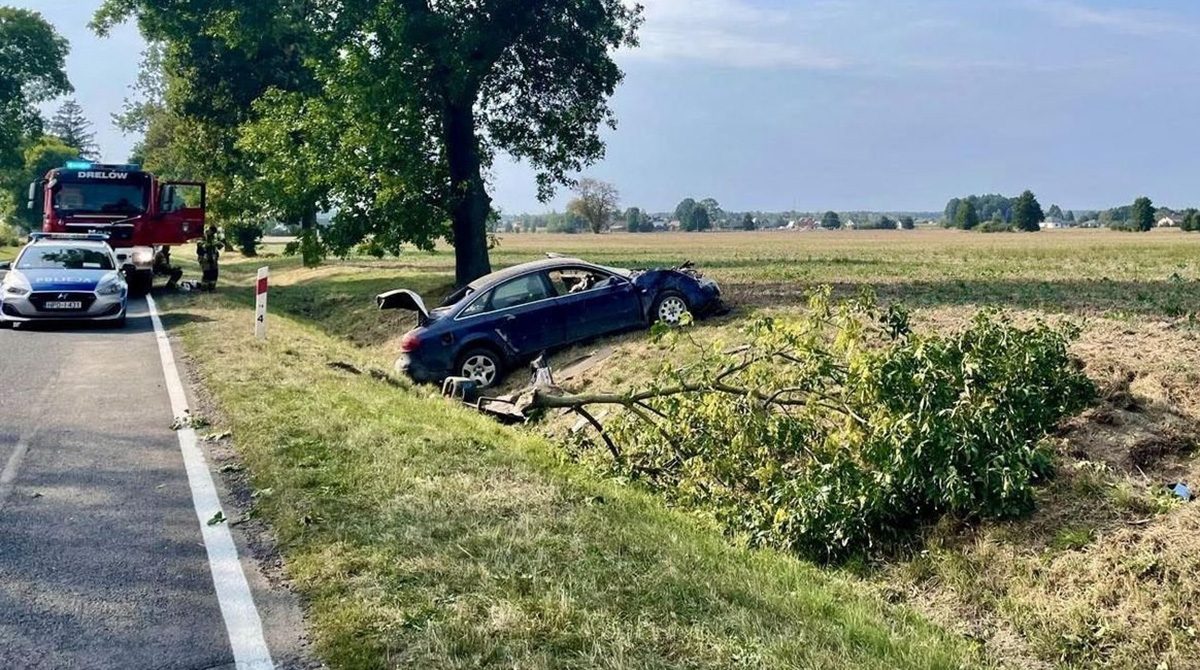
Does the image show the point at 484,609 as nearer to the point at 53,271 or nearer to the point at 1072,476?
the point at 1072,476

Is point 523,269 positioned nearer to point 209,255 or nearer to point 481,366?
point 481,366

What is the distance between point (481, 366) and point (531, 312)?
3.52 feet

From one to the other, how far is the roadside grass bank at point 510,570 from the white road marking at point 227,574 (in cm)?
25

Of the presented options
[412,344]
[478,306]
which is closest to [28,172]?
[412,344]

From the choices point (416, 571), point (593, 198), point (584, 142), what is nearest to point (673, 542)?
point (416, 571)

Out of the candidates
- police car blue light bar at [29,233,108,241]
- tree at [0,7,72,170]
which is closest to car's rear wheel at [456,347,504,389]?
police car blue light bar at [29,233,108,241]

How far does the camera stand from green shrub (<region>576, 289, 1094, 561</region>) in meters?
6.31

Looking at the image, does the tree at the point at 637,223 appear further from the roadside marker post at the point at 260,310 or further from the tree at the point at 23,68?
the roadside marker post at the point at 260,310

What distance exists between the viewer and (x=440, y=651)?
3.98 metres

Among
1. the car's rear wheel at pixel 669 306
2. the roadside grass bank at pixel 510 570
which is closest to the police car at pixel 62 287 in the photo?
the roadside grass bank at pixel 510 570

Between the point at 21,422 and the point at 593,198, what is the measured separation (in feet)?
382

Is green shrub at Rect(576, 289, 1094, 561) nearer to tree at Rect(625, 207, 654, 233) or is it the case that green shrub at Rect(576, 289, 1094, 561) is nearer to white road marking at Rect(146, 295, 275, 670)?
white road marking at Rect(146, 295, 275, 670)

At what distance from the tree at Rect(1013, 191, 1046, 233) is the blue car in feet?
312

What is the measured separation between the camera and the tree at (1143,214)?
81500 mm
